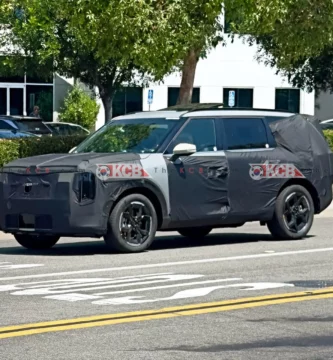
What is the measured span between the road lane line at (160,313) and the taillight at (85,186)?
153 inches

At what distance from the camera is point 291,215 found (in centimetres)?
1647

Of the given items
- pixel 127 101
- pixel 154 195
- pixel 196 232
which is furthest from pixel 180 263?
pixel 127 101

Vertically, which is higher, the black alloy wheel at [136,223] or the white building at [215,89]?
the white building at [215,89]

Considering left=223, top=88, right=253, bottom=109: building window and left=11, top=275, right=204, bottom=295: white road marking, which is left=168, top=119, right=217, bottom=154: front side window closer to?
left=11, top=275, right=204, bottom=295: white road marking

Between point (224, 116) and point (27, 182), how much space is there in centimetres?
283

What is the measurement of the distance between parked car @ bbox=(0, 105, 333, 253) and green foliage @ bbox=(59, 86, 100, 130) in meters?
38.9

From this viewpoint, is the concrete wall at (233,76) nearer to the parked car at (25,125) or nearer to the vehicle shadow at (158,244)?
the parked car at (25,125)

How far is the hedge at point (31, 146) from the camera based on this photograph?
2504 centimetres

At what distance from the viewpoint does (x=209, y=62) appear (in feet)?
203

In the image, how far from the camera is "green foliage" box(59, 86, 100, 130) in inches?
2194

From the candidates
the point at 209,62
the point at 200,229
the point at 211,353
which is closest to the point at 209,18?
the point at 200,229

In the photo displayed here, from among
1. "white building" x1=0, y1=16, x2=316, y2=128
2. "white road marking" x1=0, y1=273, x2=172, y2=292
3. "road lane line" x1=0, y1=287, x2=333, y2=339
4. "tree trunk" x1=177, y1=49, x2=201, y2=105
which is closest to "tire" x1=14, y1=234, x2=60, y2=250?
"white road marking" x1=0, y1=273, x2=172, y2=292

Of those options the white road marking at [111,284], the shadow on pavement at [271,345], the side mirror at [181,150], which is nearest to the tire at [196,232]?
the side mirror at [181,150]

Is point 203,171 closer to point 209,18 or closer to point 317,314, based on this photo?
point 317,314
